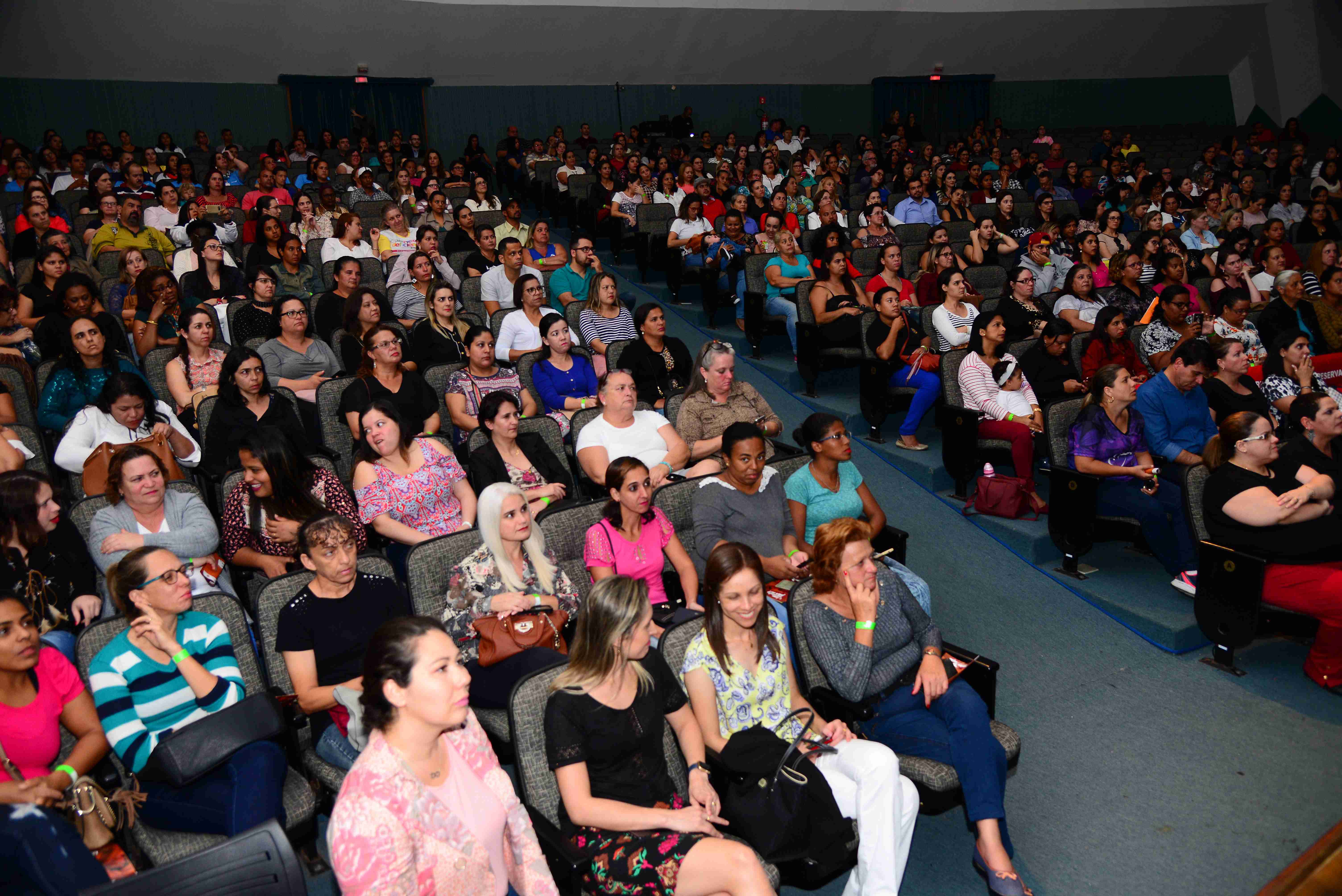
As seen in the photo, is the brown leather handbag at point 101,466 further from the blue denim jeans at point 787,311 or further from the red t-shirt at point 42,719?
the blue denim jeans at point 787,311

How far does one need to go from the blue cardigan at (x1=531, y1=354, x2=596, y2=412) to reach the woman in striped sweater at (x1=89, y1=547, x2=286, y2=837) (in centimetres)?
230

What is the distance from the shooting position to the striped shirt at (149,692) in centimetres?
230

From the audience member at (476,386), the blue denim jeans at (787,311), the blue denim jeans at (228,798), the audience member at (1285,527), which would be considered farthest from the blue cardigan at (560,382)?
the audience member at (1285,527)

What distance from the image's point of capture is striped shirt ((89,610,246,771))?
2.30 m

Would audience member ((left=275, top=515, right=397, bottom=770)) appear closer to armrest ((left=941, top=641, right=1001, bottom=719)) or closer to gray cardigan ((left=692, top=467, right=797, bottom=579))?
gray cardigan ((left=692, top=467, right=797, bottom=579))

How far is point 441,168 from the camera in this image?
9602 mm

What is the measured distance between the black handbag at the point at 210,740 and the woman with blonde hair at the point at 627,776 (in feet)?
2.31

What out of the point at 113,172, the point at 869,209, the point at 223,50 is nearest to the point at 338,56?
the point at 223,50

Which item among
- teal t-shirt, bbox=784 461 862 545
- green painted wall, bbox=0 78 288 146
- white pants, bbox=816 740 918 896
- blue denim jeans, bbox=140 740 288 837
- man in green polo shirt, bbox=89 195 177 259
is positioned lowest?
white pants, bbox=816 740 918 896

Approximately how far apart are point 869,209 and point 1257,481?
15.8 ft

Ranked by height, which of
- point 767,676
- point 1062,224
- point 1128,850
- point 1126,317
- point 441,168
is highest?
point 441,168

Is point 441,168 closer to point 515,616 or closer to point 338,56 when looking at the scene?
point 338,56

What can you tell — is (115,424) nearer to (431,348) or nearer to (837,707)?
(431,348)

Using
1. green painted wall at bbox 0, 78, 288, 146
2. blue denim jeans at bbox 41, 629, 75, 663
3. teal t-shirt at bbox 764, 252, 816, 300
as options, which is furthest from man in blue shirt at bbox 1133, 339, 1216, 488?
green painted wall at bbox 0, 78, 288, 146
